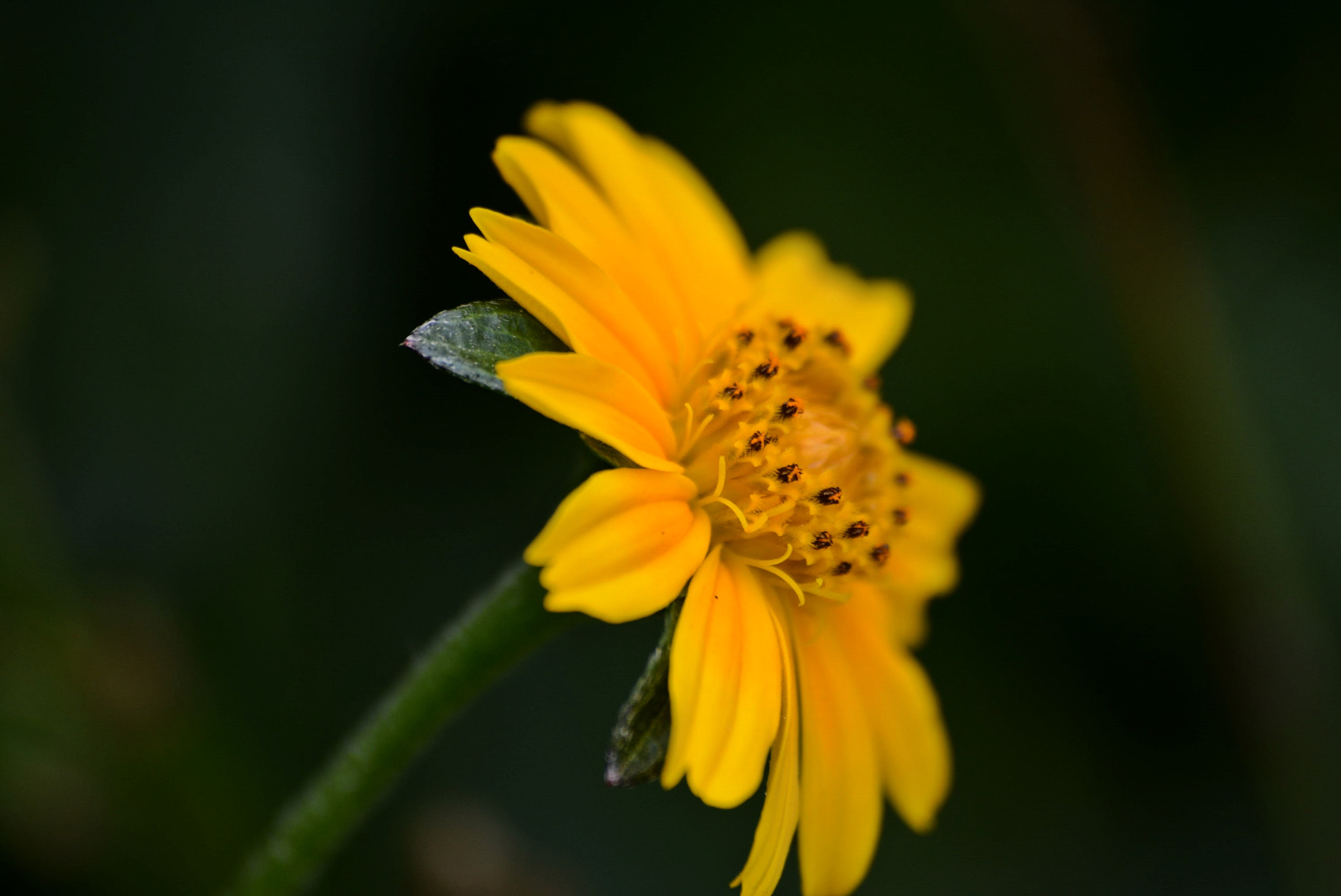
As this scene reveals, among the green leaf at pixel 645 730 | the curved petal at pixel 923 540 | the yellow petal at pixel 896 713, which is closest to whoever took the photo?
the green leaf at pixel 645 730

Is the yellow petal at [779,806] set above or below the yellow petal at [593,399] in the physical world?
below

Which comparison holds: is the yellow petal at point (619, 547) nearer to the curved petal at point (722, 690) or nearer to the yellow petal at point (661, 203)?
the curved petal at point (722, 690)

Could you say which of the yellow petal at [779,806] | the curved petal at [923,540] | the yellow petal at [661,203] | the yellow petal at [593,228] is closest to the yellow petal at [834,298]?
the yellow petal at [661,203]

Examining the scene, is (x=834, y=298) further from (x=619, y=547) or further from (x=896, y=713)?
(x=619, y=547)

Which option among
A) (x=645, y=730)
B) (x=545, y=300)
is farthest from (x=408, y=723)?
(x=545, y=300)

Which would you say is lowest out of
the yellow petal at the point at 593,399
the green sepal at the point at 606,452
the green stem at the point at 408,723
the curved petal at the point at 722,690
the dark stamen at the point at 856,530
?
the green stem at the point at 408,723

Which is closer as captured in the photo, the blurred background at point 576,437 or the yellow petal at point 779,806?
the yellow petal at point 779,806

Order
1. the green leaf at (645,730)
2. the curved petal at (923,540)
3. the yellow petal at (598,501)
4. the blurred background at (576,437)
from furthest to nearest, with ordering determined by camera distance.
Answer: the blurred background at (576,437) → the curved petal at (923,540) → the green leaf at (645,730) → the yellow petal at (598,501)

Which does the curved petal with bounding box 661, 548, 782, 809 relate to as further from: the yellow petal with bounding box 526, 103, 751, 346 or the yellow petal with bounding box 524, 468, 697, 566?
the yellow petal with bounding box 526, 103, 751, 346
